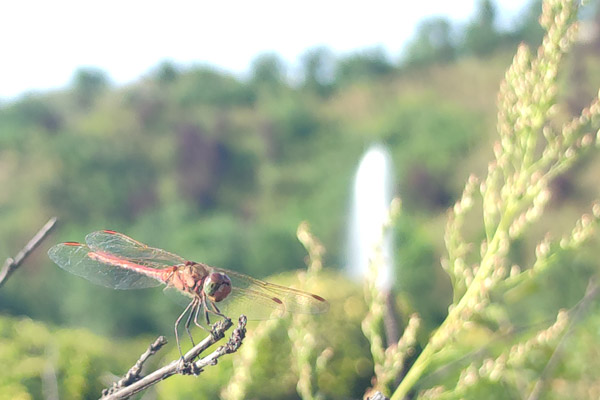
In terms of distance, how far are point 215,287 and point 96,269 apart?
15 cm

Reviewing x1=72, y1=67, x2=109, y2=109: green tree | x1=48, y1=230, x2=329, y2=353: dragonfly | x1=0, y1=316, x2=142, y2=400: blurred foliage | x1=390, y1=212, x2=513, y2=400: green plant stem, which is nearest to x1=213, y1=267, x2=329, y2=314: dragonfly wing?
x1=48, y1=230, x2=329, y2=353: dragonfly

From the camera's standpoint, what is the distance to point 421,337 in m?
2.62

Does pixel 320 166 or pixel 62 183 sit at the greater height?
pixel 62 183

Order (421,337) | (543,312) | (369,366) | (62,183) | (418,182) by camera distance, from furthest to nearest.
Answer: (418,182) → (62,183) → (543,312) → (421,337) → (369,366)

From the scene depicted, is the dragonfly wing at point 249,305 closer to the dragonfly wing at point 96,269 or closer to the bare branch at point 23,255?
the dragonfly wing at point 96,269

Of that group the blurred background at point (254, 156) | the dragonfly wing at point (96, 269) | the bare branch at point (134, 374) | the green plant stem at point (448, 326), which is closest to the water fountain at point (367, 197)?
Result: the blurred background at point (254, 156)

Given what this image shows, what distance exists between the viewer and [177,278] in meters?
0.63

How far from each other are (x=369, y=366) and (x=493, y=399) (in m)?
0.49

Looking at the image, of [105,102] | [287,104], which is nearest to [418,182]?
[287,104]

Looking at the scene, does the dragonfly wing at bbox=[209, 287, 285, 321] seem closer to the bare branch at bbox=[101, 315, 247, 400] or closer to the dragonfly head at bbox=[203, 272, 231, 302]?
the dragonfly head at bbox=[203, 272, 231, 302]

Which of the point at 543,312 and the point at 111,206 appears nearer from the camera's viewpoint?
the point at 543,312

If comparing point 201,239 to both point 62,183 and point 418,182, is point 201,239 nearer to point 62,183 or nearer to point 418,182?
point 62,183

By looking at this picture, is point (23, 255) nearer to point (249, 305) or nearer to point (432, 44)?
point (249, 305)

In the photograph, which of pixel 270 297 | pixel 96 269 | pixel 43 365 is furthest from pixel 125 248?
pixel 43 365
